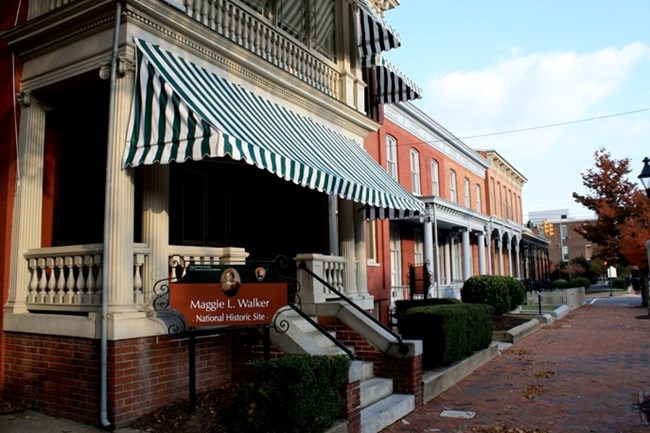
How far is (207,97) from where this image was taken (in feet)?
23.0

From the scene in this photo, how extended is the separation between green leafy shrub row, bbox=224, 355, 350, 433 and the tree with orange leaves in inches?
1085

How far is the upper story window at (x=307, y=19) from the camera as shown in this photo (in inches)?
398

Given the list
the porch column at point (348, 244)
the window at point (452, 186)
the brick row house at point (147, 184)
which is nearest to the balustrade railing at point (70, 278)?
the brick row house at point (147, 184)

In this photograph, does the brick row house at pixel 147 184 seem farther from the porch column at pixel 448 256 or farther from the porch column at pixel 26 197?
Result: the porch column at pixel 448 256

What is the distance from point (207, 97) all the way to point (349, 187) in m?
2.48

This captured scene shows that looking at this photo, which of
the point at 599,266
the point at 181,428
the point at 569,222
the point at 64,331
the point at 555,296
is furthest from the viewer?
the point at 569,222

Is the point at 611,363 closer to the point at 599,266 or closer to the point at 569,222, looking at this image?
the point at 599,266

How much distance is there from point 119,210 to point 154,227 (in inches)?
21.2

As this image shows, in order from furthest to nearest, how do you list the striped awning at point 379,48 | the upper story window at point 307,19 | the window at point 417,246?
the window at point 417,246, the striped awning at point 379,48, the upper story window at point 307,19

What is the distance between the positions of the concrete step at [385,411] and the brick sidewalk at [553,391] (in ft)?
0.37

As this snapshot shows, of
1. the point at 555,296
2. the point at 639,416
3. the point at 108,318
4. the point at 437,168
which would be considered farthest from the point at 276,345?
the point at 555,296

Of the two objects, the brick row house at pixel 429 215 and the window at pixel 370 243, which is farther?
the brick row house at pixel 429 215

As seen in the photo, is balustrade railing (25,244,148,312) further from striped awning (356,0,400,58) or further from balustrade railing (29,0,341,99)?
striped awning (356,0,400,58)

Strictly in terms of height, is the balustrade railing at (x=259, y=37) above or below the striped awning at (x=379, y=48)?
below
